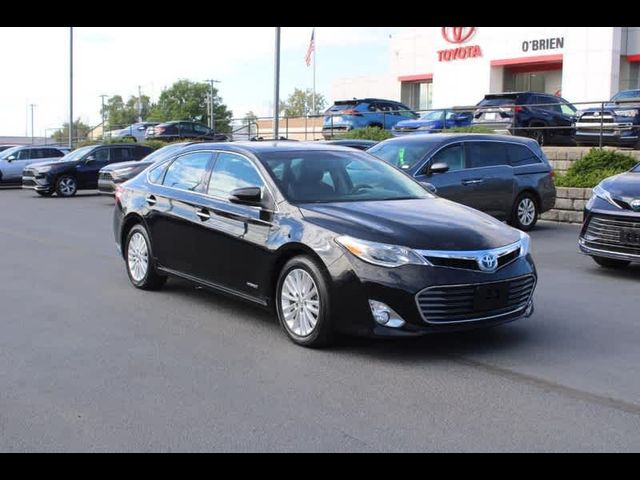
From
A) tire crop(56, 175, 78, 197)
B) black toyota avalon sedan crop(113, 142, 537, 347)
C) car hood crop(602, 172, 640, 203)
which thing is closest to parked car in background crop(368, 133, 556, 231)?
car hood crop(602, 172, 640, 203)

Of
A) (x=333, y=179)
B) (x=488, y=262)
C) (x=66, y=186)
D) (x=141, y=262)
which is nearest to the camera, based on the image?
(x=488, y=262)

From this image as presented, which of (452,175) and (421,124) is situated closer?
(452,175)

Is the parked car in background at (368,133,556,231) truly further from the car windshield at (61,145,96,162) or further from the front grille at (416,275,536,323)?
the car windshield at (61,145,96,162)

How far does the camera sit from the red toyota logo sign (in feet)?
155

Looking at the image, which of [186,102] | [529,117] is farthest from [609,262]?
[186,102]

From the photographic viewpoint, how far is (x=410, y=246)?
5.87m

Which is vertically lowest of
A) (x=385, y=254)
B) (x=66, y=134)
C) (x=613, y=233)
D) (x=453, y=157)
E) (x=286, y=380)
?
(x=286, y=380)

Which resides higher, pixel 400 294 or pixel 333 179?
pixel 333 179

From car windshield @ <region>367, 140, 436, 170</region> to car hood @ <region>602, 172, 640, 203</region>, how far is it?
3792 millimetres

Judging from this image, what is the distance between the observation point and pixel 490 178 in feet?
45.0

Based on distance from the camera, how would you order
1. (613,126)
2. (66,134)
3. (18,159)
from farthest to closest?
(66,134) → (18,159) → (613,126)

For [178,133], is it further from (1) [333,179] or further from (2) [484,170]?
(1) [333,179]

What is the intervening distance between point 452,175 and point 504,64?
1360 inches

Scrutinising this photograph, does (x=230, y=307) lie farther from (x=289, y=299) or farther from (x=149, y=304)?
(x=289, y=299)
